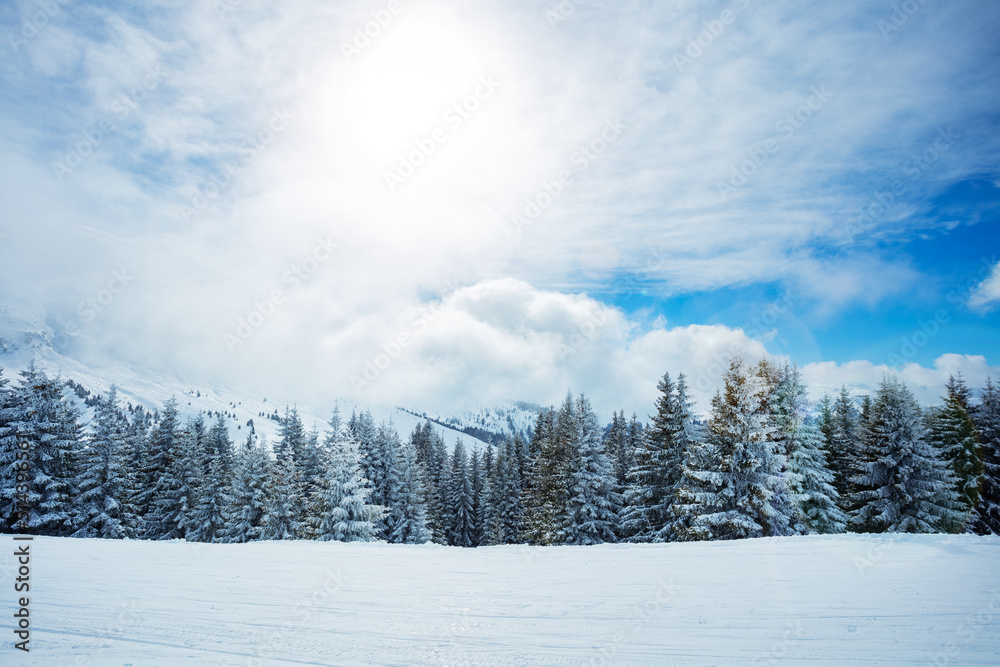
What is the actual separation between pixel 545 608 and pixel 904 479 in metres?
26.9

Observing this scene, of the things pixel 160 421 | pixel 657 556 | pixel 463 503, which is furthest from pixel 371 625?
pixel 463 503

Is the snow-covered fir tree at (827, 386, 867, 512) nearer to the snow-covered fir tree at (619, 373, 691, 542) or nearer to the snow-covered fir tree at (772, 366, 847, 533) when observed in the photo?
the snow-covered fir tree at (772, 366, 847, 533)

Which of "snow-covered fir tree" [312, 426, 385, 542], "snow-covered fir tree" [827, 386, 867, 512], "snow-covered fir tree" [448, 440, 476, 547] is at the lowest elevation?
"snow-covered fir tree" [448, 440, 476, 547]

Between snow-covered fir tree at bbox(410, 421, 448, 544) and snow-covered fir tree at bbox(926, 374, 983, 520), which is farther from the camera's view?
snow-covered fir tree at bbox(410, 421, 448, 544)

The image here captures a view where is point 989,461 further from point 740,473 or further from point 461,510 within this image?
point 461,510

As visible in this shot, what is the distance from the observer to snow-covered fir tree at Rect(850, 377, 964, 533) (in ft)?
78.6

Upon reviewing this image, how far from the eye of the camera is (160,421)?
37469mm

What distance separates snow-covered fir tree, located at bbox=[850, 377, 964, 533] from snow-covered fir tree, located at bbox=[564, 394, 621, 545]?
1314 cm

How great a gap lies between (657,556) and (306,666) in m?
8.17

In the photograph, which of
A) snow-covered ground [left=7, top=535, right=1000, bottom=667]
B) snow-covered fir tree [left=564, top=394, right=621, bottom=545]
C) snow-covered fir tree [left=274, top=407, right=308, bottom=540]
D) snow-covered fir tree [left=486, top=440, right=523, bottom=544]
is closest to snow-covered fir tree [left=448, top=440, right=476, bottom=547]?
snow-covered fir tree [left=486, top=440, right=523, bottom=544]

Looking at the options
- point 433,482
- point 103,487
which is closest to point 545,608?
point 103,487

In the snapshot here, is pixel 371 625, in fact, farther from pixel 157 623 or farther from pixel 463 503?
pixel 463 503

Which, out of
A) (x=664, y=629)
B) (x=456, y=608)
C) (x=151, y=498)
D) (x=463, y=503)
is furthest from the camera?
(x=463, y=503)

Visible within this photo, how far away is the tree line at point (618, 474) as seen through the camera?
2075 cm
